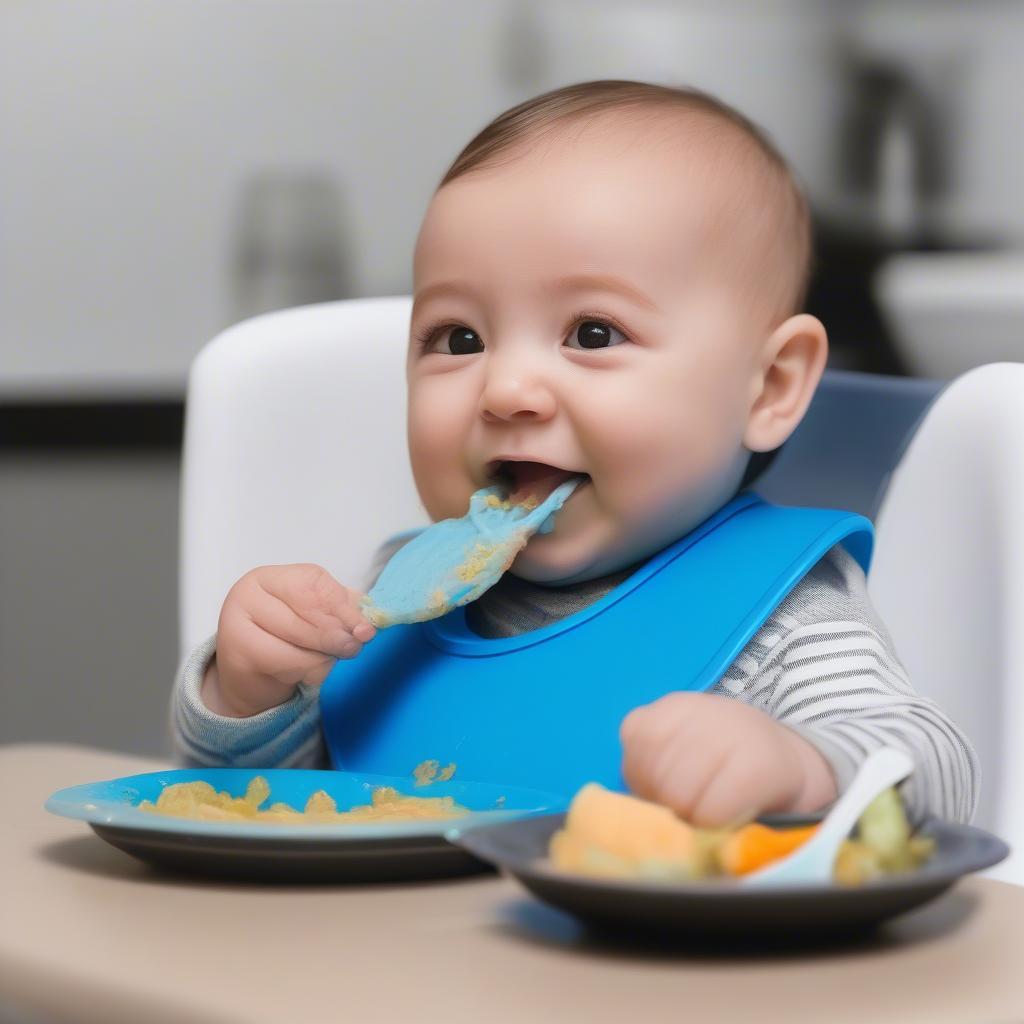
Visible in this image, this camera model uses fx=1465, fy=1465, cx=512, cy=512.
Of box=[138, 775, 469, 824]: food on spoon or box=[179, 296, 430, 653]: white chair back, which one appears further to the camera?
box=[179, 296, 430, 653]: white chair back

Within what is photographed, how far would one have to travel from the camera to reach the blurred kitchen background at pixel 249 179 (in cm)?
290

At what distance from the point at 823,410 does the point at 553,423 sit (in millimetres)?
410

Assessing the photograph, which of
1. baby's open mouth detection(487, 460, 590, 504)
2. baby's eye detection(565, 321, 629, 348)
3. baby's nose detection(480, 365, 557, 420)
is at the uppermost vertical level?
baby's eye detection(565, 321, 629, 348)

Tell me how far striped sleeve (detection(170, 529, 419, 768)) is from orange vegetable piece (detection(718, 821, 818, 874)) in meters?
0.47

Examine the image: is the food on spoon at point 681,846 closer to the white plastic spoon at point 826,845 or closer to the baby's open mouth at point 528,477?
the white plastic spoon at point 826,845

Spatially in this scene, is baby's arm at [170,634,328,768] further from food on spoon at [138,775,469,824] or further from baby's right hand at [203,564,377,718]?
food on spoon at [138,775,469,824]

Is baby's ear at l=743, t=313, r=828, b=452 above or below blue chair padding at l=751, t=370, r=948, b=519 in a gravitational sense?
above

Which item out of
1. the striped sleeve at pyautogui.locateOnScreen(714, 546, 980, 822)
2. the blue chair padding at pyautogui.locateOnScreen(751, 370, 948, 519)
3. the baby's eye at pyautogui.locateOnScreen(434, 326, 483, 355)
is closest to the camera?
the striped sleeve at pyautogui.locateOnScreen(714, 546, 980, 822)

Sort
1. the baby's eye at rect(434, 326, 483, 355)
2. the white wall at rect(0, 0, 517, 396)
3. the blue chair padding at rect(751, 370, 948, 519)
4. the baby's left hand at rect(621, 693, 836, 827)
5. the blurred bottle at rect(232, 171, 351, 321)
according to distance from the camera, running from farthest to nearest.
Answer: the blurred bottle at rect(232, 171, 351, 321) → the white wall at rect(0, 0, 517, 396) → the blue chair padding at rect(751, 370, 948, 519) → the baby's eye at rect(434, 326, 483, 355) → the baby's left hand at rect(621, 693, 836, 827)

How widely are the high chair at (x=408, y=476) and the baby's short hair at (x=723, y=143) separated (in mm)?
179

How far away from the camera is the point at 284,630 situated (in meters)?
0.90

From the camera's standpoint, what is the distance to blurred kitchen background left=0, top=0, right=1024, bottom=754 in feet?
9.51

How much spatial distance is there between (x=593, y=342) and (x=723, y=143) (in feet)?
0.60

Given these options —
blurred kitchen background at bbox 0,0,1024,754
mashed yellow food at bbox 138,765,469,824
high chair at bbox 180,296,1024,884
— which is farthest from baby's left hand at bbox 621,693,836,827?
A: blurred kitchen background at bbox 0,0,1024,754
